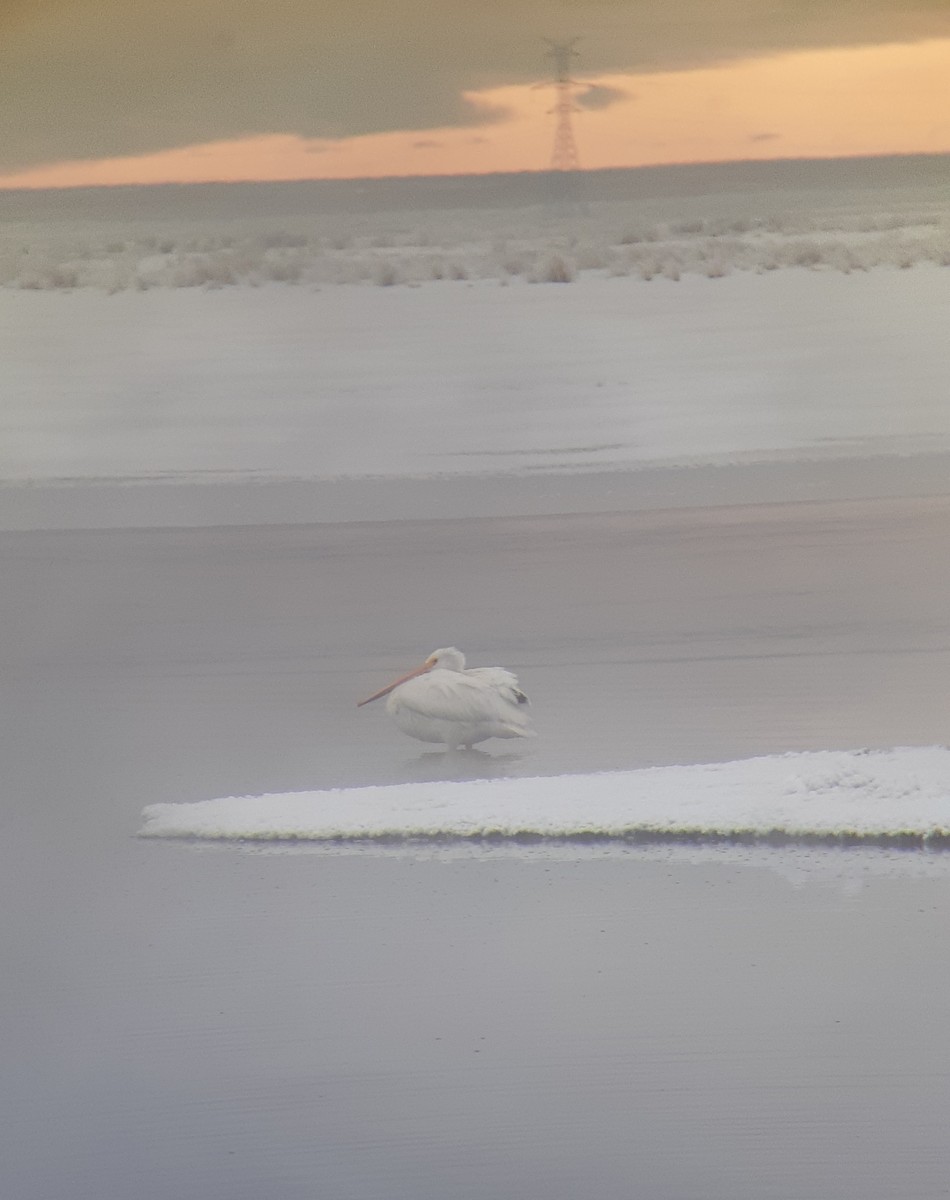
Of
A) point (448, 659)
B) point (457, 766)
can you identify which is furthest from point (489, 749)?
point (448, 659)

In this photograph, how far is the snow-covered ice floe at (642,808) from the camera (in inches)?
105

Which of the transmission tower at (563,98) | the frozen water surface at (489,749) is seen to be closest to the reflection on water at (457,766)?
the frozen water surface at (489,749)

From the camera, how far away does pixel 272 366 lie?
321cm

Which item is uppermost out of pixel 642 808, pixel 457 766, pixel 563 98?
pixel 563 98

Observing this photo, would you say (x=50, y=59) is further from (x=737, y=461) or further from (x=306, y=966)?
(x=306, y=966)

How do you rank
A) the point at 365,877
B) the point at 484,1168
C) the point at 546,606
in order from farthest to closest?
1. the point at 546,606
2. the point at 365,877
3. the point at 484,1168

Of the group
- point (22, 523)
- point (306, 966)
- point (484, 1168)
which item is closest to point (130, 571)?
point (22, 523)

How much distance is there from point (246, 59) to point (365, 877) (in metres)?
1.73

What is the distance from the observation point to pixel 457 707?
2.80 meters

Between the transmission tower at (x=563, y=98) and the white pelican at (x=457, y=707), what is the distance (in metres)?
1.12

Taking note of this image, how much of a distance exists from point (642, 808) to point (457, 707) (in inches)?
15.2

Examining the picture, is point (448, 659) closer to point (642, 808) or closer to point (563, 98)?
point (642, 808)

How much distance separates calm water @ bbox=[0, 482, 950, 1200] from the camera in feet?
6.96

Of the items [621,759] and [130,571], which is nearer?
[621,759]
